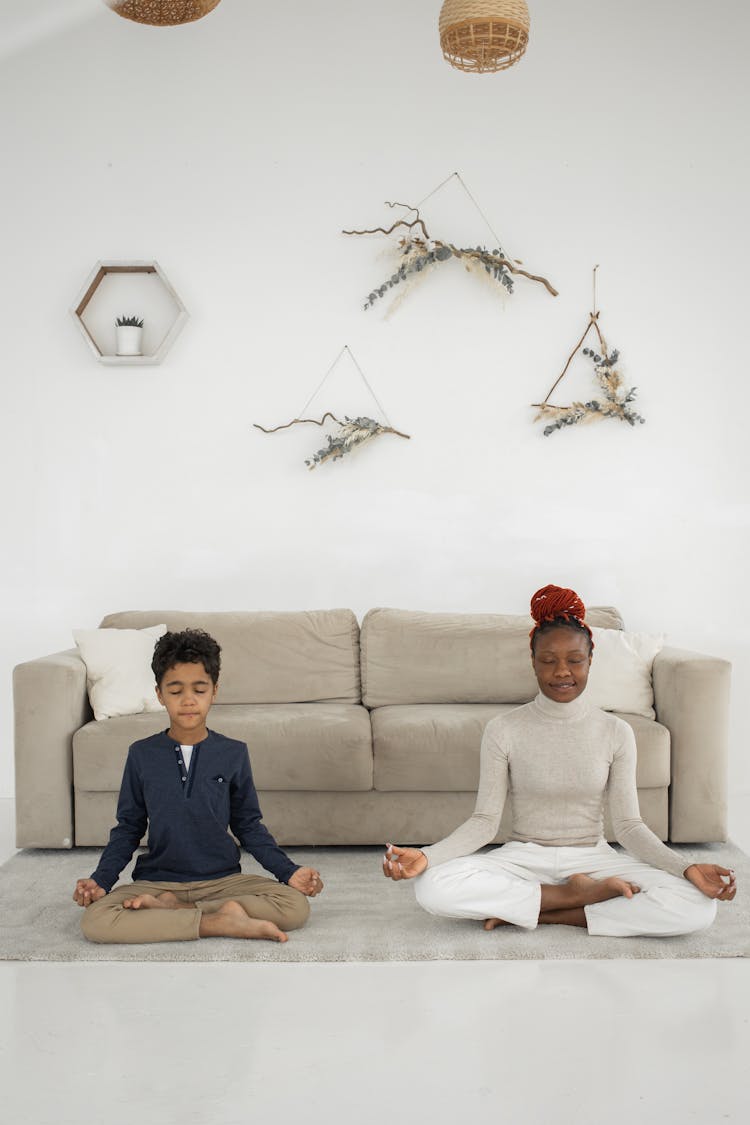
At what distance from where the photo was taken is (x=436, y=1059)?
1988 millimetres

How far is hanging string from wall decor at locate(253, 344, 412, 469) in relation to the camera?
4281 millimetres

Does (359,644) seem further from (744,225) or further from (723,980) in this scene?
(744,225)

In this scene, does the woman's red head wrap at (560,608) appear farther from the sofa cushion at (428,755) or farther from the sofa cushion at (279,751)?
the sofa cushion at (279,751)

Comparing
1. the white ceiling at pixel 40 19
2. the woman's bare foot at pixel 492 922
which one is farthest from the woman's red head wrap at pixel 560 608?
the white ceiling at pixel 40 19

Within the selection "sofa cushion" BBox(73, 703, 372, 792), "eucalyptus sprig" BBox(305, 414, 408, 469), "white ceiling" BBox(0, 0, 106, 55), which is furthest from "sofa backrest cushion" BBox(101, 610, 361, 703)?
"white ceiling" BBox(0, 0, 106, 55)

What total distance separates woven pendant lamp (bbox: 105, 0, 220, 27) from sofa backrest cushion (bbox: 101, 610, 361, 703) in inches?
73.5

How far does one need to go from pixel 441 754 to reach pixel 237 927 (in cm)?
96

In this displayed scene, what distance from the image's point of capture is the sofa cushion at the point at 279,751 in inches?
133

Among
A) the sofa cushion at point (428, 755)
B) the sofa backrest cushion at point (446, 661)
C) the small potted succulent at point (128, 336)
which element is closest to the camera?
the sofa cushion at point (428, 755)

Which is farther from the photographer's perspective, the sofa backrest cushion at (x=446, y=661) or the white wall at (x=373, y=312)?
the white wall at (x=373, y=312)

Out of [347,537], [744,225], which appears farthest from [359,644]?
[744,225]

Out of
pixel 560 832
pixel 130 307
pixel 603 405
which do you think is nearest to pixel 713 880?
pixel 560 832

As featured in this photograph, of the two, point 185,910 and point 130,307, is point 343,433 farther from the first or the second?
point 185,910

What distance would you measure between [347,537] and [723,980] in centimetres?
235
